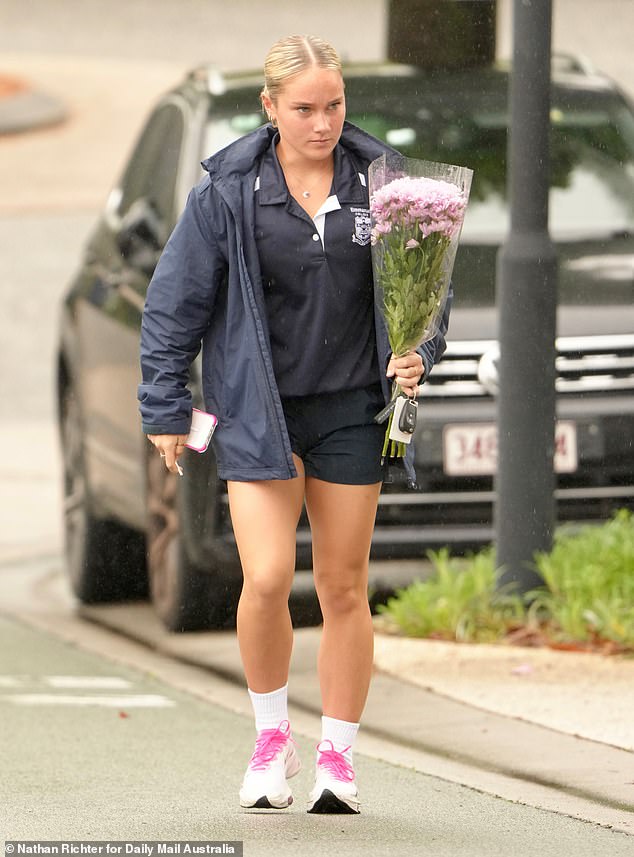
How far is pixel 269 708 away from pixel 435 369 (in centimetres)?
282

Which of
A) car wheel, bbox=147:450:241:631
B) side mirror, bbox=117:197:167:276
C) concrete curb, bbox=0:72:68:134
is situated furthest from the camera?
concrete curb, bbox=0:72:68:134

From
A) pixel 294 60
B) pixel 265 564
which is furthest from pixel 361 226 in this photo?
pixel 265 564

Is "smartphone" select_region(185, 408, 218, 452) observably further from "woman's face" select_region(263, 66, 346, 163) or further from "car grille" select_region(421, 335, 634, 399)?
"car grille" select_region(421, 335, 634, 399)

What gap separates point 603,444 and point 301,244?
310 centimetres

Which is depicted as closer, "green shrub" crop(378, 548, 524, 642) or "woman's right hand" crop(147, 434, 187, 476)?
"woman's right hand" crop(147, 434, 187, 476)

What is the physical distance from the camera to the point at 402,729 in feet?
21.9

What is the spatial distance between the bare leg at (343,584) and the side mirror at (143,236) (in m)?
3.18

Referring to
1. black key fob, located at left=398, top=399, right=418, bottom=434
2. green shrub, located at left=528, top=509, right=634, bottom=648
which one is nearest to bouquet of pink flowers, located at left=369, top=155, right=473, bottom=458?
black key fob, located at left=398, top=399, right=418, bottom=434

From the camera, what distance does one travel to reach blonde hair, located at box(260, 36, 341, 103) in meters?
5.18

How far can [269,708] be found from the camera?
543 cm

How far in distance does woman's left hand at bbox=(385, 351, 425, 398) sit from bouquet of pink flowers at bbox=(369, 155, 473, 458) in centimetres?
2

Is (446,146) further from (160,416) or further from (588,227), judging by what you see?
(160,416)

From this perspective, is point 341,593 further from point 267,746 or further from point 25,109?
point 25,109

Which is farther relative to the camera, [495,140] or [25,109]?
[25,109]
